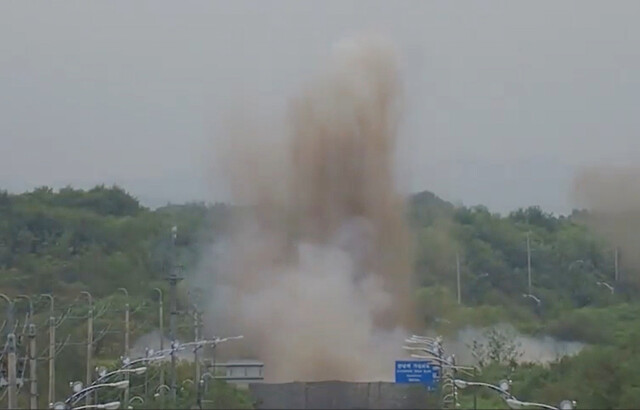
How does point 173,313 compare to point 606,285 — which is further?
point 606,285

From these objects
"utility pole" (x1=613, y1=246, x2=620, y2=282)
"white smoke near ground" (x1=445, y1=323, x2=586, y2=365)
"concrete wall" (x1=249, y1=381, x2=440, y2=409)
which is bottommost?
"concrete wall" (x1=249, y1=381, x2=440, y2=409)

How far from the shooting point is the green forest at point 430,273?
45.9 meters

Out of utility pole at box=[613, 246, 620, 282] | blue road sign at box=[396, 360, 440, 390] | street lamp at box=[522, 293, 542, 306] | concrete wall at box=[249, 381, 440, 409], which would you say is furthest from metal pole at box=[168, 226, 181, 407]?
utility pole at box=[613, 246, 620, 282]

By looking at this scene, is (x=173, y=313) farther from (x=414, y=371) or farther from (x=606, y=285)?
(x=606, y=285)

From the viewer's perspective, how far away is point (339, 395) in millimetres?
44844

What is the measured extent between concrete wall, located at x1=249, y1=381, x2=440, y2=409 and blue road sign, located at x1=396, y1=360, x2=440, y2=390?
385 millimetres

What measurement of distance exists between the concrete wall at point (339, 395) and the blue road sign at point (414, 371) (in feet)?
1.26

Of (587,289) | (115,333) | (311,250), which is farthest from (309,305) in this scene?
(587,289)

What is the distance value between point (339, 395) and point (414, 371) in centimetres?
237

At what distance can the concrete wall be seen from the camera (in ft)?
140

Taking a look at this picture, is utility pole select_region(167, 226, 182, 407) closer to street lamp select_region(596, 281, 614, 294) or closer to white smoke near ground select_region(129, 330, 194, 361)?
white smoke near ground select_region(129, 330, 194, 361)

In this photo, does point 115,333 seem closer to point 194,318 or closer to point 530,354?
point 194,318

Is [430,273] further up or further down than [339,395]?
further up

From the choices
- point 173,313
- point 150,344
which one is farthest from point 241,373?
point 150,344
